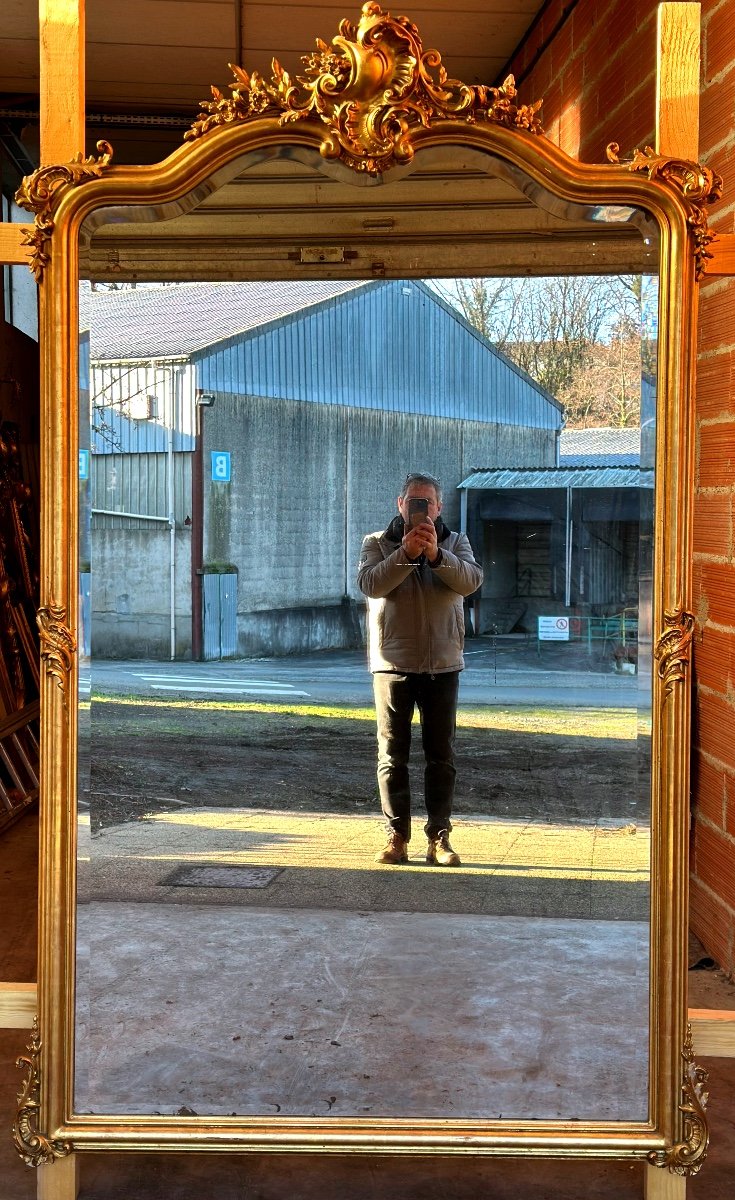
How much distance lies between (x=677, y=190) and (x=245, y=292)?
81 cm

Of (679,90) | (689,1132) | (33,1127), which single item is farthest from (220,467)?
(689,1132)

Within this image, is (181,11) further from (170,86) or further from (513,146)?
(513,146)

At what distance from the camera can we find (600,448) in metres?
2.20

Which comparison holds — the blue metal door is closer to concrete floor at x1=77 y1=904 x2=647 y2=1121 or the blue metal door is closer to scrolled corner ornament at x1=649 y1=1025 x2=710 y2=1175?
concrete floor at x1=77 y1=904 x2=647 y2=1121

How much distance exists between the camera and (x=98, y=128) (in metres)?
5.50

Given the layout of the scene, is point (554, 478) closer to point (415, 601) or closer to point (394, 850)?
point (415, 601)

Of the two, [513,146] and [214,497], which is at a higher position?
[513,146]

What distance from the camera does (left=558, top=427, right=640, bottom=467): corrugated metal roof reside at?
215 cm

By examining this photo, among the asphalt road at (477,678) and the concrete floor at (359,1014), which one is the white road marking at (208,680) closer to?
the asphalt road at (477,678)

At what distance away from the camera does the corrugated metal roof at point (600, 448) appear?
215 centimetres

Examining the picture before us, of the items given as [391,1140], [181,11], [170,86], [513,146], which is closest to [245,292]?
[513,146]

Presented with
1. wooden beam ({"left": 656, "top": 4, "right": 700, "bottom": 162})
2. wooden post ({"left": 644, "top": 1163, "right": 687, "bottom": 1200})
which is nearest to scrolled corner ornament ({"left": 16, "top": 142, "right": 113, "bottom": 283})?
wooden beam ({"left": 656, "top": 4, "right": 700, "bottom": 162})

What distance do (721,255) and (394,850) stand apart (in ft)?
4.14

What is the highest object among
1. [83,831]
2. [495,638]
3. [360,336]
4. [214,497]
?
[360,336]
